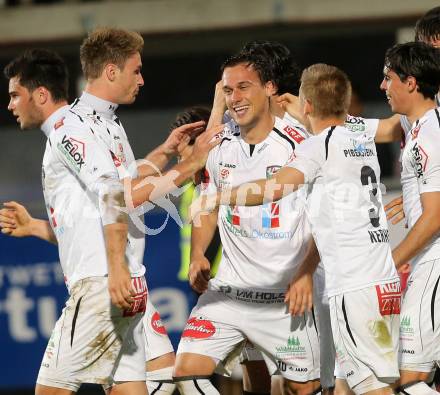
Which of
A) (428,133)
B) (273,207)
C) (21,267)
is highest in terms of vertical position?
(428,133)

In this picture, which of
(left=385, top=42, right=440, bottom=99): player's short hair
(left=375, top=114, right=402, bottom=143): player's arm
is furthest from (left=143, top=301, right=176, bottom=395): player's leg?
(left=385, top=42, right=440, bottom=99): player's short hair

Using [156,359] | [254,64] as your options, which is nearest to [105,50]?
[254,64]

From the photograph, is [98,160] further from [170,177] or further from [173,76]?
[173,76]

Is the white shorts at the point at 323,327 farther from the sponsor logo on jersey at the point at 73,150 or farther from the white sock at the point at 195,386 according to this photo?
the sponsor logo on jersey at the point at 73,150

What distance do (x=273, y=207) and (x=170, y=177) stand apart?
3.04 feet

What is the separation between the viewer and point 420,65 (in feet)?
20.5

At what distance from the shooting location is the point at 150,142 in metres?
15.9

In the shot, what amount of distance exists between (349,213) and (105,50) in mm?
1583

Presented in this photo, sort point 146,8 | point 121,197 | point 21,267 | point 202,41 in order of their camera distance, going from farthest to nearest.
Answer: point 202,41 → point 146,8 → point 21,267 → point 121,197

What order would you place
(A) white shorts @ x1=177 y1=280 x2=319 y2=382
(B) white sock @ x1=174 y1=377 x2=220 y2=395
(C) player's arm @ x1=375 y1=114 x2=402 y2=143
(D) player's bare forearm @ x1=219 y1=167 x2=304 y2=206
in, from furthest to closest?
(C) player's arm @ x1=375 y1=114 x2=402 y2=143
(A) white shorts @ x1=177 y1=280 x2=319 y2=382
(B) white sock @ x1=174 y1=377 x2=220 y2=395
(D) player's bare forearm @ x1=219 y1=167 x2=304 y2=206

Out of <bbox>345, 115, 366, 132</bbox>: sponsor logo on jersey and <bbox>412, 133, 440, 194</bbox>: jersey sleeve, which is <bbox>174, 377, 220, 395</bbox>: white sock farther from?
<bbox>345, 115, 366, 132</bbox>: sponsor logo on jersey

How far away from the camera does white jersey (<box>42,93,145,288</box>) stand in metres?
5.54

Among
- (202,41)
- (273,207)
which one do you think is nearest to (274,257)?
(273,207)

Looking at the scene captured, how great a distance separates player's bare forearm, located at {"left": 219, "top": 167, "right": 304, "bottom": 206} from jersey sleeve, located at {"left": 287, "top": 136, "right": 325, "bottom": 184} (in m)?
0.04
